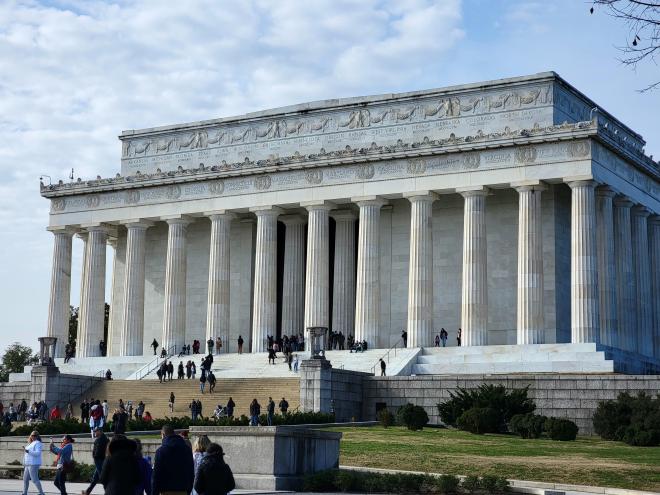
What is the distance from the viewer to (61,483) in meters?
28.1

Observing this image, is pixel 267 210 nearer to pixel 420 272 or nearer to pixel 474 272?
pixel 420 272

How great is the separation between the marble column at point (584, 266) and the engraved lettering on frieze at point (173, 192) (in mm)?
26590

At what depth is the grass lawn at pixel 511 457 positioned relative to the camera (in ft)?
112

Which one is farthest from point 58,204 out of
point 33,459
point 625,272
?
point 33,459

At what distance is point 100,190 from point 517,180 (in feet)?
98.4

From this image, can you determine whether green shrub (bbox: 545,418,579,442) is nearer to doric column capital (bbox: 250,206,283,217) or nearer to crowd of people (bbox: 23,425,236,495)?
crowd of people (bbox: 23,425,236,495)

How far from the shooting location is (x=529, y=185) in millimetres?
67375

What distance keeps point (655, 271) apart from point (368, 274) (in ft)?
60.7

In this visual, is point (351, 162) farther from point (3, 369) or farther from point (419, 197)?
point (3, 369)

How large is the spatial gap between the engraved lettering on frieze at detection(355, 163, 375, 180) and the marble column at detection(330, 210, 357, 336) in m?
4.67

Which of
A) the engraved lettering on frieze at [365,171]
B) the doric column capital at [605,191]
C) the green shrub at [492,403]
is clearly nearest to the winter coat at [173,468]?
the green shrub at [492,403]

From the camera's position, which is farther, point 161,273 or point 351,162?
point 161,273

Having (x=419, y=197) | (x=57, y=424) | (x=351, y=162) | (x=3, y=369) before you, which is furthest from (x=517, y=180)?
(x=3, y=369)

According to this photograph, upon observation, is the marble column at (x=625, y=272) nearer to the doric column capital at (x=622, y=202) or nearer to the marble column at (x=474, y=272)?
the doric column capital at (x=622, y=202)
